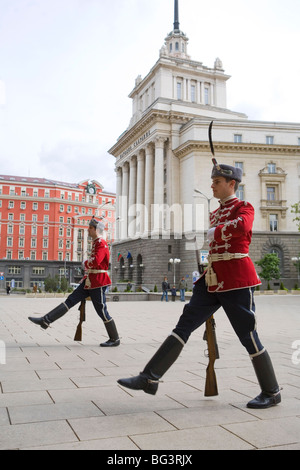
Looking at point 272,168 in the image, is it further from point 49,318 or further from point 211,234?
point 211,234

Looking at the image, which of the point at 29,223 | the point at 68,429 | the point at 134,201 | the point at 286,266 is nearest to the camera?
the point at 68,429

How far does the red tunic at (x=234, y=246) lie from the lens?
152 inches

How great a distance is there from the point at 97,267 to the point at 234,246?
11.9 ft

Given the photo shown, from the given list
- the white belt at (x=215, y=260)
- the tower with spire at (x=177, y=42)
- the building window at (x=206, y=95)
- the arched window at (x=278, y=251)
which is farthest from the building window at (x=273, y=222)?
the white belt at (x=215, y=260)

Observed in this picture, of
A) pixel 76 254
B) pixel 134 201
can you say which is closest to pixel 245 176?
pixel 134 201

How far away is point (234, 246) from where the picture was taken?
13.1 ft

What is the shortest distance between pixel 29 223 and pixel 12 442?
81590 millimetres

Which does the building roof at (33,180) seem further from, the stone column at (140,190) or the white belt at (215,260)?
the white belt at (215,260)

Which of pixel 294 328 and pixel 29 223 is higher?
pixel 29 223

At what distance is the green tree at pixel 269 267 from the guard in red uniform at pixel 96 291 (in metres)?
34.4

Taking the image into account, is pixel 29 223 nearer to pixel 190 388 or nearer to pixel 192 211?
pixel 192 211

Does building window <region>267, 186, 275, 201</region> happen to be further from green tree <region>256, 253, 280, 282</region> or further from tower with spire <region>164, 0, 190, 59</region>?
tower with spire <region>164, 0, 190, 59</region>

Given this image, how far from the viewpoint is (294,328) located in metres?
10.6

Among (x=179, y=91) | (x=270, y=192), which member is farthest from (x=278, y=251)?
(x=179, y=91)
